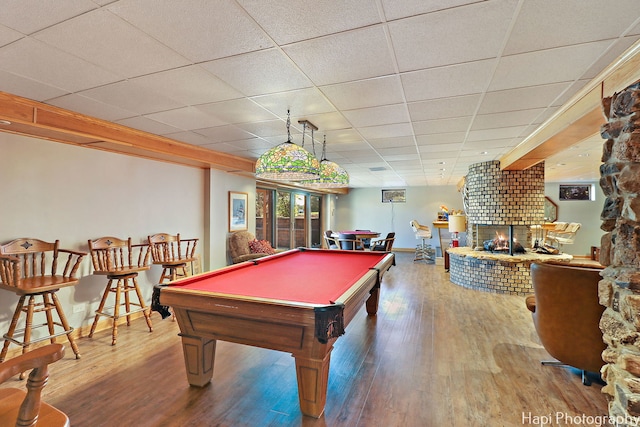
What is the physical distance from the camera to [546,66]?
2.08 m

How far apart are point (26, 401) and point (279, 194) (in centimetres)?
738

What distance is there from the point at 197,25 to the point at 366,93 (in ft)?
4.63

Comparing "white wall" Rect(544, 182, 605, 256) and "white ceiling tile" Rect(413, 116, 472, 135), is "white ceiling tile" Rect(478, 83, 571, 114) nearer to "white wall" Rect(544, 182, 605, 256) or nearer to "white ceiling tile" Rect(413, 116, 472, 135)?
"white ceiling tile" Rect(413, 116, 472, 135)

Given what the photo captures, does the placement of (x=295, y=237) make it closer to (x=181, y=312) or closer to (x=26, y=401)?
(x=181, y=312)

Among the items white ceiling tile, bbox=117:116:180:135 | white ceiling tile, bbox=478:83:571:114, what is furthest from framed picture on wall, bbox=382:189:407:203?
white ceiling tile, bbox=117:116:180:135

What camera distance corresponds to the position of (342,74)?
7.23 feet

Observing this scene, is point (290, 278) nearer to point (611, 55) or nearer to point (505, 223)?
point (611, 55)

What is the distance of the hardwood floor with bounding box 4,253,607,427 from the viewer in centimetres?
206

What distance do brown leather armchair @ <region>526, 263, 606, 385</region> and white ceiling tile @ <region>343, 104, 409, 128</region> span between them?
1933mm

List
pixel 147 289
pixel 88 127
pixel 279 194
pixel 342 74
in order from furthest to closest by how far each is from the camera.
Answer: pixel 279 194
pixel 147 289
pixel 88 127
pixel 342 74

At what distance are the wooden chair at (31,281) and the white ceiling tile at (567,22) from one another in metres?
4.02

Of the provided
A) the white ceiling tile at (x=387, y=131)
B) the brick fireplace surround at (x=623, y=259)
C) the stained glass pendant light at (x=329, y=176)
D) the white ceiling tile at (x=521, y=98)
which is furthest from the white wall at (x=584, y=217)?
the brick fireplace surround at (x=623, y=259)

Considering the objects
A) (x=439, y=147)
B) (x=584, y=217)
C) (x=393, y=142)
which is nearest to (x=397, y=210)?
(x=584, y=217)

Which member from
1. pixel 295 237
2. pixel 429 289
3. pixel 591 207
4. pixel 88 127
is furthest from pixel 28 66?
pixel 591 207
